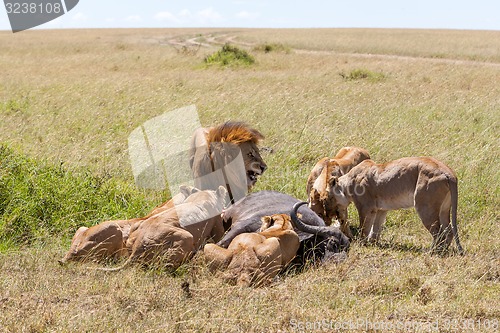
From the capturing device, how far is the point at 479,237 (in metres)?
6.71

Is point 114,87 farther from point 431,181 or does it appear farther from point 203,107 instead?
point 431,181

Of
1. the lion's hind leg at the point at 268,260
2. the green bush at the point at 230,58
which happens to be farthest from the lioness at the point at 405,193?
the green bush at the point at 230,58

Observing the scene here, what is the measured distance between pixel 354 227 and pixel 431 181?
4.73ft

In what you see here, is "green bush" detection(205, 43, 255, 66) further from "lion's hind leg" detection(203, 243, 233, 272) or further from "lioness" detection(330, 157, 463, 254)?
"lion's hind leg" detection(203, 243, 233, 272)

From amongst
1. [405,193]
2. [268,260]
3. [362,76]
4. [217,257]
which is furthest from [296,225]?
[362,76]

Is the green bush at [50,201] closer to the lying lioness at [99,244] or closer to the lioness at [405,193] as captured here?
the lying lioness at [99,244]

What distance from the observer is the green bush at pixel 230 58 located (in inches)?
997

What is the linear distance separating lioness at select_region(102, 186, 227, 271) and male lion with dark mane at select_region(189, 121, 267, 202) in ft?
2.05

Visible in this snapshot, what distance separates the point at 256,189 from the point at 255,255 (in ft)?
9.83

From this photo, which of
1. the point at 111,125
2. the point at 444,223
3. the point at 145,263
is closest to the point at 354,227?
the point at 444,223

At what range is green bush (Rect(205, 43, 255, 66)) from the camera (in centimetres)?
2532

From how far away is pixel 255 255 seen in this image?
522cm

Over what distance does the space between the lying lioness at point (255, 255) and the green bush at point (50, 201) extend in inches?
83.2

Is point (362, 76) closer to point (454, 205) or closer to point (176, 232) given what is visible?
point (454, 205)
